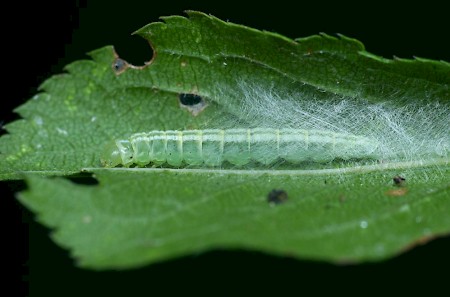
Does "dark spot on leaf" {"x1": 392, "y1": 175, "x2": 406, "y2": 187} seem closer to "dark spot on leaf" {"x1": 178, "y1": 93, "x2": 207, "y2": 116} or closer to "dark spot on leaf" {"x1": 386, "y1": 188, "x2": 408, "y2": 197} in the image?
"dark spot on leaf" {"x1": 386, "y1": 188, "x2": 408, "y2": 197}

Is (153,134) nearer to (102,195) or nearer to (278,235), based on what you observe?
(102,195)

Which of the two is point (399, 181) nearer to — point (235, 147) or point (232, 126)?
point (235, 147)

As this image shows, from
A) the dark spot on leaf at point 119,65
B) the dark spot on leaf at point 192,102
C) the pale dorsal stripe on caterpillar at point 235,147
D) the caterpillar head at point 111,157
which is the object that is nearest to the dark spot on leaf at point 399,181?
the pale dorsal stripe on caterpillar at point 235,147

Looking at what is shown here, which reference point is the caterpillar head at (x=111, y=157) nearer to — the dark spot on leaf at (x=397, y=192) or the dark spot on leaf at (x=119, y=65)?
the dark spot on leaf at (x=119, y=65)

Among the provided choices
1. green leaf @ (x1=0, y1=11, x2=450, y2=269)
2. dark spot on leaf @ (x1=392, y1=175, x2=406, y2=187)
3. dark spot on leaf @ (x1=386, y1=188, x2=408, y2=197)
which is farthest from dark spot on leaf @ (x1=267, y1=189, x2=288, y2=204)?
dark spot on leaf @ (x1=392, y1=175, x2=406, y2=187)

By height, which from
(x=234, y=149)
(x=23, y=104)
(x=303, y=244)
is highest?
(x=23, y=104)

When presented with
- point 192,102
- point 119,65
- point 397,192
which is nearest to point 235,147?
point 192,102

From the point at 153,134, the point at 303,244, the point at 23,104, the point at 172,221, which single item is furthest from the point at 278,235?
the point at 23,104
